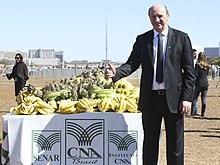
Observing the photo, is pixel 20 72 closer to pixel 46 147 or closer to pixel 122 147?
pixel 46 147

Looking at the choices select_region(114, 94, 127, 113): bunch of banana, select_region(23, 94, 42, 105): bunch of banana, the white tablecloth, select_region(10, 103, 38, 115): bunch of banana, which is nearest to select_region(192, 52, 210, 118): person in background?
select_region(114, 94, 127, 113): bunch of banana

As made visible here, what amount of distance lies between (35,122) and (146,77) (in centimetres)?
145

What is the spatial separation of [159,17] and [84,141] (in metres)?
1.79

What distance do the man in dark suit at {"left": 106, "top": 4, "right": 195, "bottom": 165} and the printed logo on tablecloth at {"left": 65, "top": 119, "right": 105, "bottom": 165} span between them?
72 cm

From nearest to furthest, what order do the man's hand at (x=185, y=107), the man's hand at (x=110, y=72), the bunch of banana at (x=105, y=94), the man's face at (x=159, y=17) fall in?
the man's face at (x=159, y=17)
the man's hand at (x=185, y=107)
the man's hand at (x=110, y=72)
the bunch of banana at (x=105, y=94)

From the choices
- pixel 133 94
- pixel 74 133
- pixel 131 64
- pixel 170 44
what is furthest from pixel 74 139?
pixel 170 44

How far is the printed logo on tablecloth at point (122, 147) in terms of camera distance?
19.7 ft

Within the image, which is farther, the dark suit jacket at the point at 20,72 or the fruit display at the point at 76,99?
the dark suit jacket at the point at 20,72

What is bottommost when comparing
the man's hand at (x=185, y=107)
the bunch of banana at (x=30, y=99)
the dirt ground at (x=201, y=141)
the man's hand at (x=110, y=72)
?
the dirt ground at (x=201, y=141)

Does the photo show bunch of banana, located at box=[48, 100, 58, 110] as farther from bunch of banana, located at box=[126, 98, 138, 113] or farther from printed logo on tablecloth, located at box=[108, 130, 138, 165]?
bunch of banana, located at box=[126, 98, 138, 113]

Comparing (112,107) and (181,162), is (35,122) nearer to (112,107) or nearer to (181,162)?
(112,107)

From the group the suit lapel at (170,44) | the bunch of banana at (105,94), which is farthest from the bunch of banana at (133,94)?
the suit lapel at (170,44)

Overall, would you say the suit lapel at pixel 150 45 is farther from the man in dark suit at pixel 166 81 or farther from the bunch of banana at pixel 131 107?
the bunch of banana at pixel 131 107

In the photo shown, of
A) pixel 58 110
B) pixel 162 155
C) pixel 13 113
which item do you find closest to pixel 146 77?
pixel 58 110
